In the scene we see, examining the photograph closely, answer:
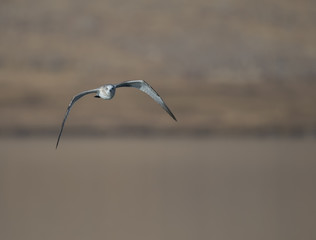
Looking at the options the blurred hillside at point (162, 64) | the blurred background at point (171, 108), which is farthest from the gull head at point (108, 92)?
the blurred hillside at point (162, 64)

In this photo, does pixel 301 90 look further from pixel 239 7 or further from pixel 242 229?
pixel 242 229

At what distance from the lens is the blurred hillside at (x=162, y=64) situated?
31.8m

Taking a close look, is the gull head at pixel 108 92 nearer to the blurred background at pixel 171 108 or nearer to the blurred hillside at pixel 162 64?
the blurred background at pixel 171 108

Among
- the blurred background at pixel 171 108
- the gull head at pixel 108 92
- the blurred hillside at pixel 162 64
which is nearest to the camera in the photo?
the gull head at pixel 108 92

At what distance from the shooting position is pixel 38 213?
20594mm

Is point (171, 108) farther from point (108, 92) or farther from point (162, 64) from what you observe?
Result: point (108, 92)

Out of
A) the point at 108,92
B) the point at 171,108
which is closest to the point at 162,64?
the point at 171,108

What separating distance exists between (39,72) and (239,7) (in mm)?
9388

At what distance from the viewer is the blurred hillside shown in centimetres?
3183

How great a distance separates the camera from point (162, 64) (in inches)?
1384

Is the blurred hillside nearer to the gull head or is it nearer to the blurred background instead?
the blurred background

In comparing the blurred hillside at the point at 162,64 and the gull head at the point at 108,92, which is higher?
the blurred hillside at the point at 162,64

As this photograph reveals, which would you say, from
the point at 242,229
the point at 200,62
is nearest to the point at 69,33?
the point at 200,62

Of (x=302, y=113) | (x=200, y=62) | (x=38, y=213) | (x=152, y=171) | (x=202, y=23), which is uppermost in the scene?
(x=202, y=23)
